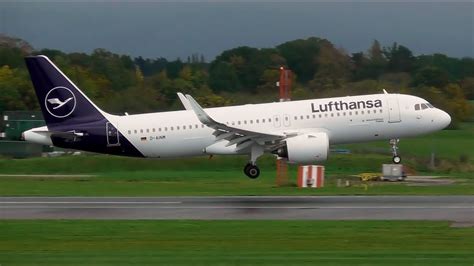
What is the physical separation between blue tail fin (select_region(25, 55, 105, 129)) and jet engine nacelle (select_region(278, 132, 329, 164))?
296 inches

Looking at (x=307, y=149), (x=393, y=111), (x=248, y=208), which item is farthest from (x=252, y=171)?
(x=248, y=208)

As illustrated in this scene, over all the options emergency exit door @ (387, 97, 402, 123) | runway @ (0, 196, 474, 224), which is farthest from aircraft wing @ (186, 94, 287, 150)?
runway @ (0, 196, 474, 224)

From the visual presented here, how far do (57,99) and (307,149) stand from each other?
9.60 meters

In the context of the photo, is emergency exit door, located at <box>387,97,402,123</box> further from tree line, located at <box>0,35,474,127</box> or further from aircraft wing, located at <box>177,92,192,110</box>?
tree line, located at <box>0,35,474,127</box>

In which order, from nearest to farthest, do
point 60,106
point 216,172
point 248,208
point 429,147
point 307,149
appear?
point 248,208
point 307,149
point 60,106
point 216,172
point 429,147

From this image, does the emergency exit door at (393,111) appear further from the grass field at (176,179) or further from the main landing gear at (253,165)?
the main landing gear at (253,165)

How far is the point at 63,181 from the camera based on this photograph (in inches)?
1606
